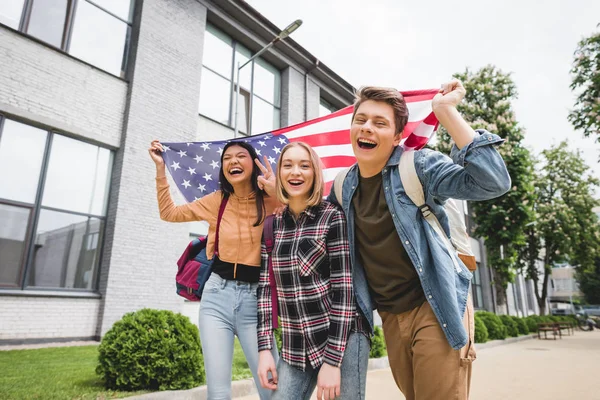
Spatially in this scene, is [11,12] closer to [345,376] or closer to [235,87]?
[235,87]

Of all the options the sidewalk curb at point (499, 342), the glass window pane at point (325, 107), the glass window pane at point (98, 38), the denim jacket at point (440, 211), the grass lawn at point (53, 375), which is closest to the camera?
the denim jacket at point (440, 211)

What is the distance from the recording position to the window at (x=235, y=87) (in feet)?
45.2

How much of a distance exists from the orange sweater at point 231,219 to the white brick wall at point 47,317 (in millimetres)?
6766

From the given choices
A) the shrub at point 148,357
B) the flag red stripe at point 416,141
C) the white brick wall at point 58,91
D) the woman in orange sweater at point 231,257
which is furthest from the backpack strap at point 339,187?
the white brick wall at point 58,91

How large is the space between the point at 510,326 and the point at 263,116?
51.9 feet

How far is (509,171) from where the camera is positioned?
1909cm

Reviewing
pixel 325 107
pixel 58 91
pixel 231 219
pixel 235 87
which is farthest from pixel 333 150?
pixel 325 107

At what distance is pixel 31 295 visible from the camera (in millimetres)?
8227

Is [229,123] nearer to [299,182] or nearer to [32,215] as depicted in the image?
[32,215]

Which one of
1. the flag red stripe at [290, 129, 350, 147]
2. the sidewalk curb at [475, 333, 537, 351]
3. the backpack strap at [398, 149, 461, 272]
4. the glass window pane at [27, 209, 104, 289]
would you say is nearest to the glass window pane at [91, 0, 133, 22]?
the glass window pane at [27, 209, 104, 289]

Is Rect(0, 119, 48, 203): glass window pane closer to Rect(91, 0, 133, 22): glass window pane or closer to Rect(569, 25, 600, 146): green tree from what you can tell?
Rect(91, 0, 133, 22): glass window pane

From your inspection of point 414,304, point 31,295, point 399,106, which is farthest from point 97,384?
point 399,106

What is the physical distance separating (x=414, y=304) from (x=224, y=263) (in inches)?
57.4

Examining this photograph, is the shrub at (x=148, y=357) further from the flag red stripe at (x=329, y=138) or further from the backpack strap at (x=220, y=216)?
the flag red stripe at (x=329, y=138)
